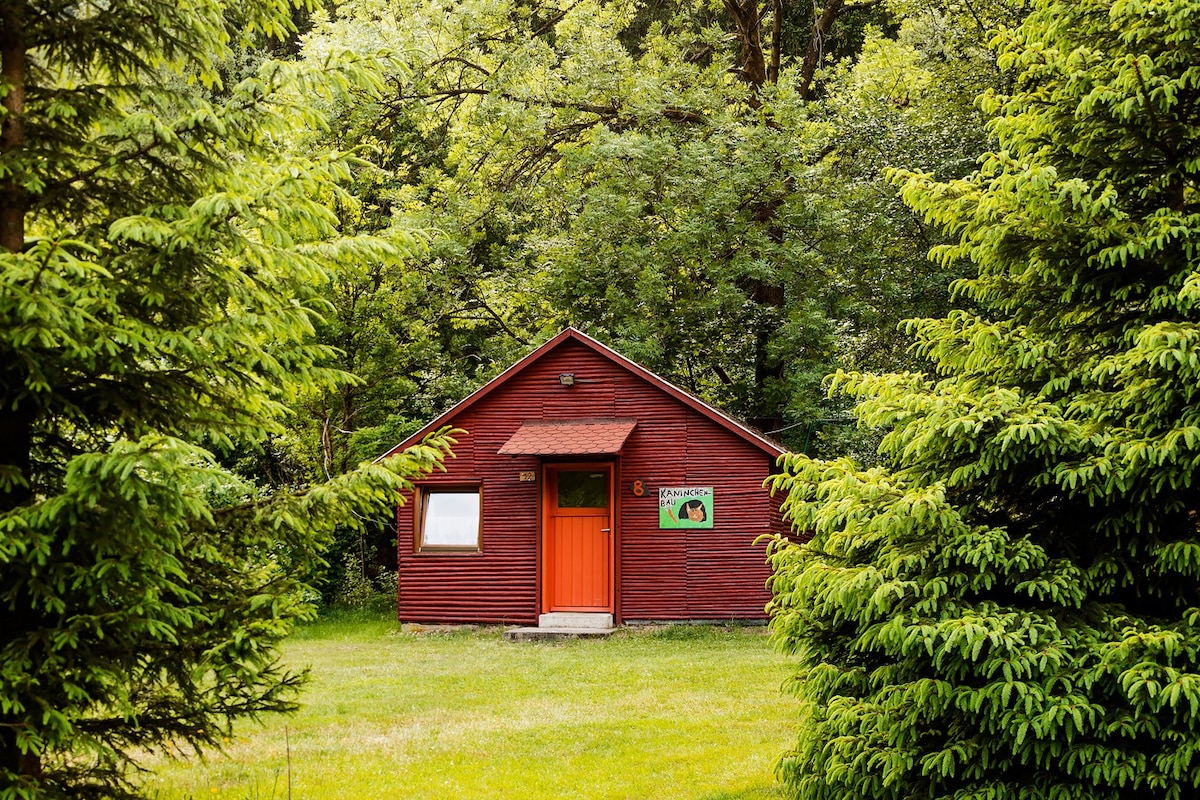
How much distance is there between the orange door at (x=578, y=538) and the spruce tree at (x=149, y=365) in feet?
37.3

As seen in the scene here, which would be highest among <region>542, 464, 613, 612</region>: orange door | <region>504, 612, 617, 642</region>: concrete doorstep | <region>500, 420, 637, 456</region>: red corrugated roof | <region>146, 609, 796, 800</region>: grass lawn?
<region>500, 420, 637, 456</region>: red corrugated roof

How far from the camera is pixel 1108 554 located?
5.83m

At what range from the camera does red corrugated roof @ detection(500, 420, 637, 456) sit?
16031 millimetres

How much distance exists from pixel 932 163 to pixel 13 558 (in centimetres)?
1609

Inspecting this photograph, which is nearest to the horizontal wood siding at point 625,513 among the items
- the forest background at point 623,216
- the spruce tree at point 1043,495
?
the forest background at point 623,216

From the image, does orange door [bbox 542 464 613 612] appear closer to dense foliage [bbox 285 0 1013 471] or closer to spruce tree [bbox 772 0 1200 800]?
dense foliage [bbox 285 0 1013 471]

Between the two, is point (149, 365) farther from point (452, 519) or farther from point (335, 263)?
point (452, 519)

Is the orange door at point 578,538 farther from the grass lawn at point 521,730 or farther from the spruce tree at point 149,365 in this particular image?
the spruce tree at point 149,365

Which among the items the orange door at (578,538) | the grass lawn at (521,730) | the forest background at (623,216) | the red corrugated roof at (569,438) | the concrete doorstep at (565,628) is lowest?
the grass lawn at (521,730)

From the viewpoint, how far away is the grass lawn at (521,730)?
7973 mm

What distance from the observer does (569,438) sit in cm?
1659

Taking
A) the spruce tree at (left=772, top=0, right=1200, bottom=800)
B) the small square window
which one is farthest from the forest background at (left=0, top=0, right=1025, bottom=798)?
the spruce tree at (left=772, top=0, right=1200, bottom=800)

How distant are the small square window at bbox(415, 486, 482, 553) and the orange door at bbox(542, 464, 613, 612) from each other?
1.27 metres

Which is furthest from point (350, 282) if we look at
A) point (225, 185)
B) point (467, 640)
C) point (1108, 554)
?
point (1108, 554)
